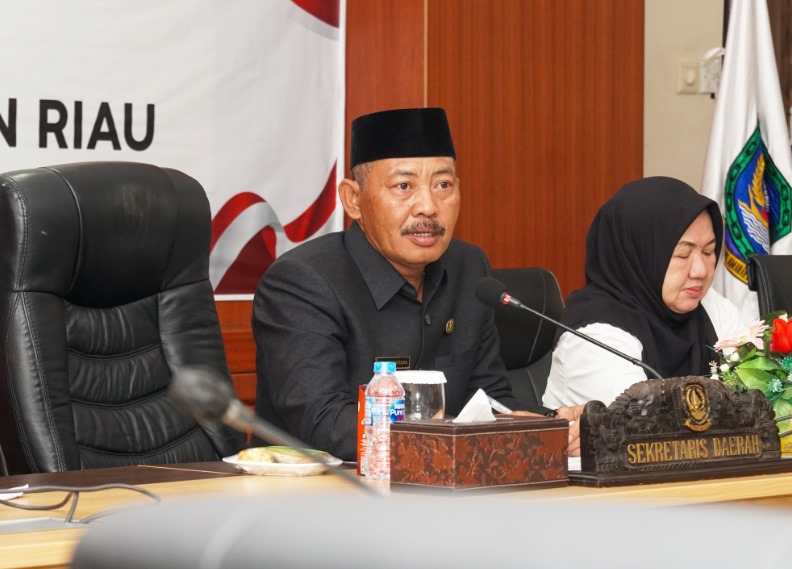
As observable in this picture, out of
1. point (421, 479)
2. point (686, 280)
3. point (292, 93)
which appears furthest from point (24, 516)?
point (292, 93)

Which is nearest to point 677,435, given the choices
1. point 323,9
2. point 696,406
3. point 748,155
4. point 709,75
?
point 696,406

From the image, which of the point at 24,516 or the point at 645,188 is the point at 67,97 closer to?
the point at 645,188

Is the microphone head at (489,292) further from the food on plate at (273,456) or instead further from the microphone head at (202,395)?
the microphone head at (202,395)

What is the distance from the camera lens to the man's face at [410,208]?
96.1 inches

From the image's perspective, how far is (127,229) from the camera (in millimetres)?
2236

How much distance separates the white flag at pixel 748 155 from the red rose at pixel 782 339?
1.90 m

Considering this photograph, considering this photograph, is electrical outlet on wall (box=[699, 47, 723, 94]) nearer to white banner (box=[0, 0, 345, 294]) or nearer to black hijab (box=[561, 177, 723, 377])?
white banner (box=[0, 0, 345, 294])

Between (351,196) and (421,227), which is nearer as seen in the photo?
(421,227)

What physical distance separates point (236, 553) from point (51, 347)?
181 cm

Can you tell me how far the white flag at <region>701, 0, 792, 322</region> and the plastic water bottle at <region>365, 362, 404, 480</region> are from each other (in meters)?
2.39

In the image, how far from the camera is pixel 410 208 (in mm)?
2441

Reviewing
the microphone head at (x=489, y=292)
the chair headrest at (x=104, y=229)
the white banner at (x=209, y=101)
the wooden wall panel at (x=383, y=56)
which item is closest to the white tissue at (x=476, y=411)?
the microphone head at (x=489, y=292)

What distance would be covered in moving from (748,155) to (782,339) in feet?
7.31

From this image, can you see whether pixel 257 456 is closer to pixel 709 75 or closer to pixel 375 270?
pixel 375 270
